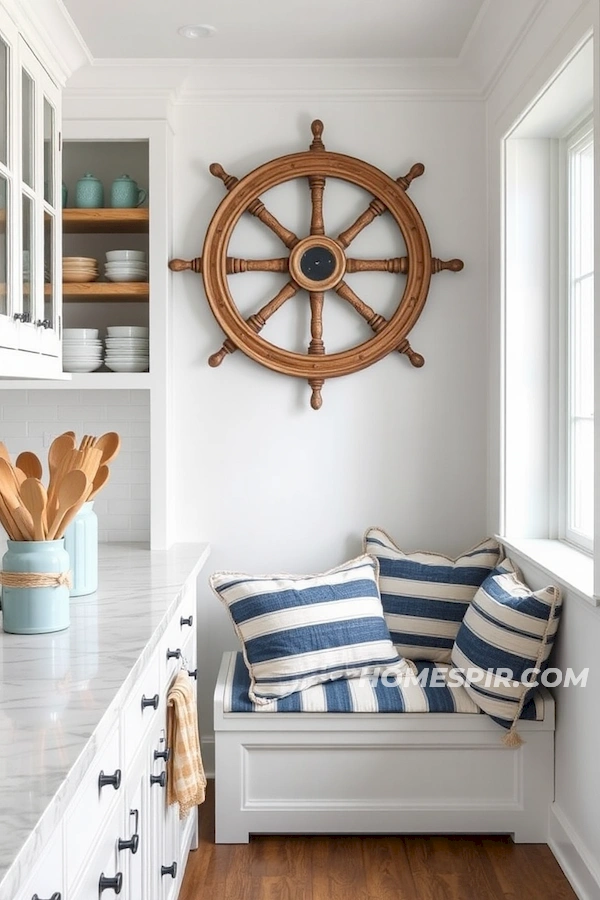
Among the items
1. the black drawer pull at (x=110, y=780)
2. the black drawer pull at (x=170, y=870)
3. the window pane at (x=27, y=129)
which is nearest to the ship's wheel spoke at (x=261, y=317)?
the window pane at (x=27, y=129)

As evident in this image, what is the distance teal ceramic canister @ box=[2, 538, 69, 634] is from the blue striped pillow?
38.8 inches

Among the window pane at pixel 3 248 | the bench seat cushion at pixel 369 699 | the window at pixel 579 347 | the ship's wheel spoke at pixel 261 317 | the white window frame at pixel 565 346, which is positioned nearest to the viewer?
the window pane at pixel 3 248

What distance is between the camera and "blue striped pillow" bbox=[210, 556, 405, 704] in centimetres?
280

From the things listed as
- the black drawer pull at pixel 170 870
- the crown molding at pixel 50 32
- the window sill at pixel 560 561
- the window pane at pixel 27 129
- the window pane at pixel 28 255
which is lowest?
the black drawer pull at pixel 170 870

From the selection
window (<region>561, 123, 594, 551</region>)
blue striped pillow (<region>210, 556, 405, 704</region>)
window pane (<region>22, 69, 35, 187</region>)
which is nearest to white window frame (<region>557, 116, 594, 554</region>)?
window (<region>561, 123, 594, 551</region>)

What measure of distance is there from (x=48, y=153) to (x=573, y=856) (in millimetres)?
2359

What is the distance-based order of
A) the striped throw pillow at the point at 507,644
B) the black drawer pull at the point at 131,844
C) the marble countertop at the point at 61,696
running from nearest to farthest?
the marble countertop at the point at 61,696 < the black drawer pull at the point at 131,844 < the striped throw pillow at the point at 507,644

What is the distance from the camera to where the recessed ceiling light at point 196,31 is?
2.90m

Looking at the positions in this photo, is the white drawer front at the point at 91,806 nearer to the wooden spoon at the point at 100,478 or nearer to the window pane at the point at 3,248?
the wooden spoon at the point at 100,478

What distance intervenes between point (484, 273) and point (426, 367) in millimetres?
394

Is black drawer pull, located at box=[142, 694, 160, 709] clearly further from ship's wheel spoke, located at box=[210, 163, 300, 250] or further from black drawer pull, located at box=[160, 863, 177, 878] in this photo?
ship's wheel spoke, located at box=[210, 163, 300, 250]

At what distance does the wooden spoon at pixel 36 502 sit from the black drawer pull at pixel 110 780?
1.97ft

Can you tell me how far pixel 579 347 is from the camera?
2.96 metres

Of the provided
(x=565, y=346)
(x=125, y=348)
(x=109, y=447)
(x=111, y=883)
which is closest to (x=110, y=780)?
(x=111, y=883)
